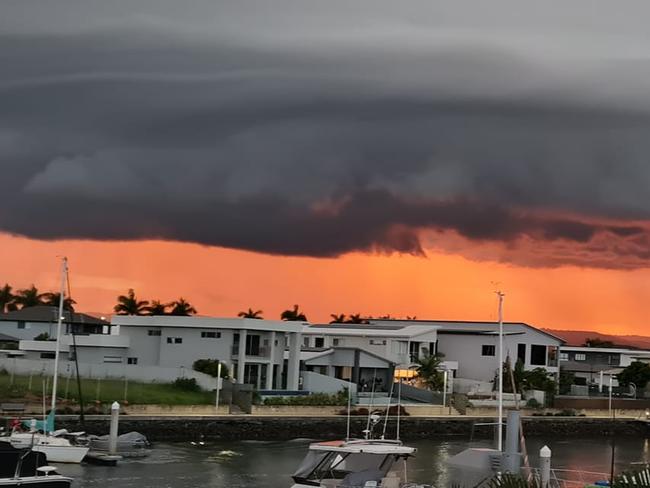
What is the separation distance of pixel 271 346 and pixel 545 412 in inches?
1110

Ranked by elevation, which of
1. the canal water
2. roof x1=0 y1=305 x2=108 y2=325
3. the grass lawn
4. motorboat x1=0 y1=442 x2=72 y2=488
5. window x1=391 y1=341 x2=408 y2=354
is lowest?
the canal water

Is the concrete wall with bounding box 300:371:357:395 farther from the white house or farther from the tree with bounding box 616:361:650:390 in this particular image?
the tree with bounding box 616:361:650:390

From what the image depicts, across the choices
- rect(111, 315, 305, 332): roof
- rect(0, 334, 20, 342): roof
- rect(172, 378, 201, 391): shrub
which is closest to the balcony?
rect(111, 315, 305, 332): roof

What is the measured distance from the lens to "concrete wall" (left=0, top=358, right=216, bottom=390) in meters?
83.3

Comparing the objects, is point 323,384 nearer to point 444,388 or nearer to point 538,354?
point 444,388

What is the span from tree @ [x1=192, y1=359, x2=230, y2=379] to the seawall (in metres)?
8.46

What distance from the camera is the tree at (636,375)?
128 meters

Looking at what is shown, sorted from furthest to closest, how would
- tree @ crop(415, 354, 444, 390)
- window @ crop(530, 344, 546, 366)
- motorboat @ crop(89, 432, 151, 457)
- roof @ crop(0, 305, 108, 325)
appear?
1. window @ crop(530, 344, 546, 366)
2. roof @ crop(0, 305, 108, 325)
3. tree @ crop(415, 354, 444, 390)
4. motorboat @ crop(89, 432, 151, 457)

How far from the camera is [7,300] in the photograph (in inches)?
6964

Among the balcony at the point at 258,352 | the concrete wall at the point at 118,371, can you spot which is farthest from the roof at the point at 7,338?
the balcony at the point at 258,352

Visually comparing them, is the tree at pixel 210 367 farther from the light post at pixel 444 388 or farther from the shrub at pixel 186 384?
the light post at pixel 444 388

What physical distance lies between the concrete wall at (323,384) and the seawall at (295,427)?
766cm

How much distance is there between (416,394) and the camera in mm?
99812

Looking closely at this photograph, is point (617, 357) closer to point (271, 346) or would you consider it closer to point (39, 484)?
point (271, 346)
